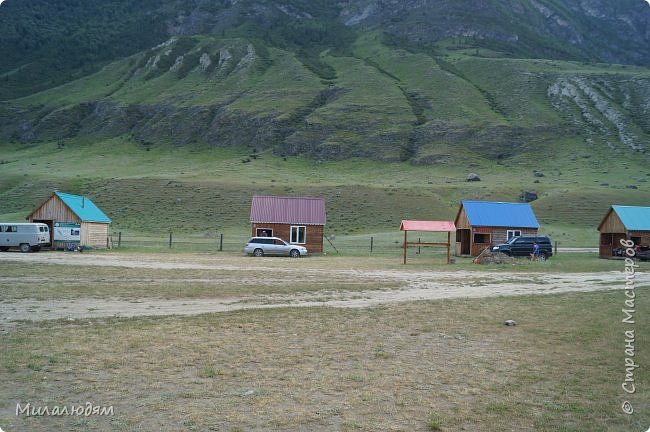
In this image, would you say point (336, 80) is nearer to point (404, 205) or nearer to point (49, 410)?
point (404, 205)

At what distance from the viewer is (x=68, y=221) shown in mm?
41188

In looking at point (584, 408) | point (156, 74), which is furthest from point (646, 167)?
point (156, 74)

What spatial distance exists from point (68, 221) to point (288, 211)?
16977 millimetres

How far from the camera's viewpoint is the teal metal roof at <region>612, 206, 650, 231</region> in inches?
1566

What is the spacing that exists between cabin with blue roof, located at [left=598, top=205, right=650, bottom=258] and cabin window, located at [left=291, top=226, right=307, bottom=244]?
22648mm

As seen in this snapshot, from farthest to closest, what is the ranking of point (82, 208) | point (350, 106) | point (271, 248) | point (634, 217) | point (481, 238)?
point (350, 106)
point (481, 238)
point (82, 208)
point (634, 217)
point (271, 248)

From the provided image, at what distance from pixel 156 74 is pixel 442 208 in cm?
12543

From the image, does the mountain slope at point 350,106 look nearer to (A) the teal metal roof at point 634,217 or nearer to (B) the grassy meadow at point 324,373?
(A) the teal metal roof at point 634,217

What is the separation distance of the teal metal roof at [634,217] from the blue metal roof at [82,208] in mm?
40452

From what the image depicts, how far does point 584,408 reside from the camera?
290 inches

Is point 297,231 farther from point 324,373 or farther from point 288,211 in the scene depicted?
point 324,373

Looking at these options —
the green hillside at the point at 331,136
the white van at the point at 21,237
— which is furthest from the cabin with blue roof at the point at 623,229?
the white van at the point at 21,237

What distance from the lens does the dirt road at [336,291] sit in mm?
14008

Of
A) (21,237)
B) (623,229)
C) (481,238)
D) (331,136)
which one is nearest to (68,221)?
(21,237)
